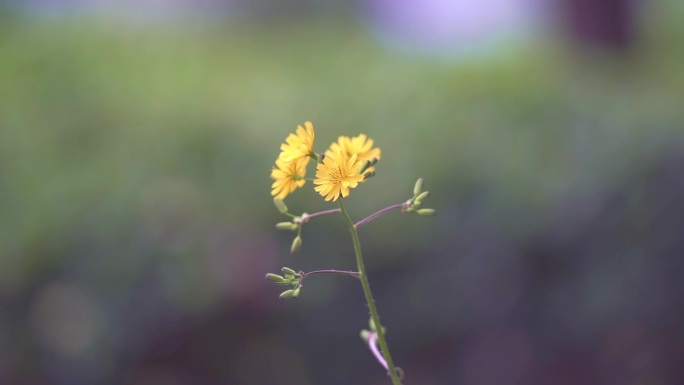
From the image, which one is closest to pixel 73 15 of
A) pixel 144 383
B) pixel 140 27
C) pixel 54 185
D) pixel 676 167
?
pixel 140 27

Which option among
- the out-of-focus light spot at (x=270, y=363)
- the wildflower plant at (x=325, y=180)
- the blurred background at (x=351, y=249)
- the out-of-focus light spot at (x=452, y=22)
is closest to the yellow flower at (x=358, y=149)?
the wildflower plant at (x=325, y=180)

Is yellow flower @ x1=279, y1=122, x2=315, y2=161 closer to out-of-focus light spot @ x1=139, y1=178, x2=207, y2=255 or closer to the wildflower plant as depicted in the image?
the wildflower plant

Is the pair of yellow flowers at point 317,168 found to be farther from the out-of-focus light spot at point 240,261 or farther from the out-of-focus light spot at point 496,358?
the out-of-focus light spot at point 496,358

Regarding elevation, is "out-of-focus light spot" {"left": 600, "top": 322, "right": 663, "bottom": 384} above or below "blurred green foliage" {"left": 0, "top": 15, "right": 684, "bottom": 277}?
below

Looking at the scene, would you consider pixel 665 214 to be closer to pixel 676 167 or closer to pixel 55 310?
pixel 676 167

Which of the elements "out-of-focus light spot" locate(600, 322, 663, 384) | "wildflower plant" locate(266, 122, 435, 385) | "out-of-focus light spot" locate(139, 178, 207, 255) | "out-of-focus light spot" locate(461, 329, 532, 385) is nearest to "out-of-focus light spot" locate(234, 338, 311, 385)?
"out-of-focus light spot" locate(139, 178, 207, 255)

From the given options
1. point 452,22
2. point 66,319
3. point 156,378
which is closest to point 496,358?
point 156,378
